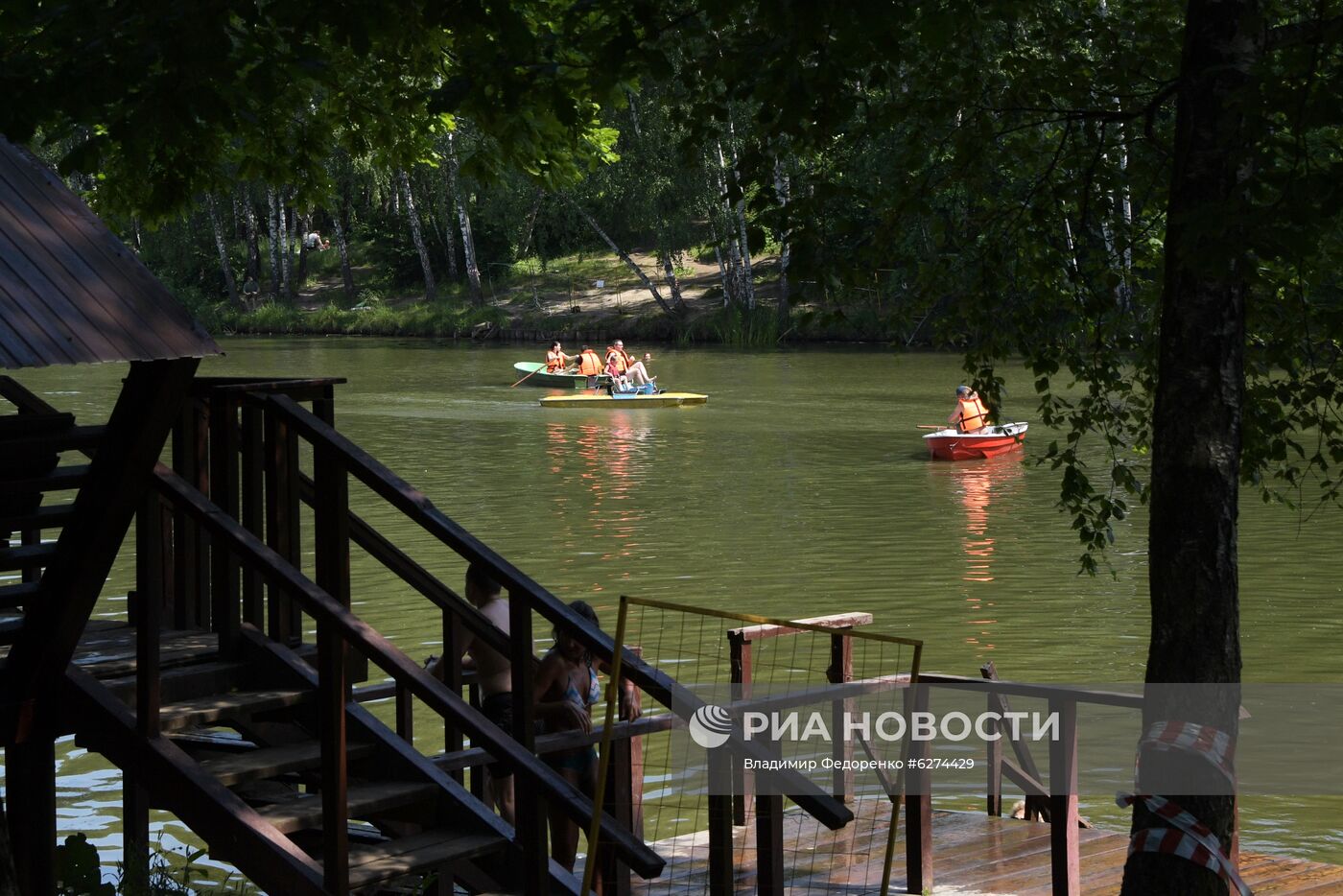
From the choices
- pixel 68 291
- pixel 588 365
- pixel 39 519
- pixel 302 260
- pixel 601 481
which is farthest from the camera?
pixel 302 260

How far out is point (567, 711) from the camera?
735cm

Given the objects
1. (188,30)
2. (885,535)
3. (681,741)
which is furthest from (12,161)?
(885,535)

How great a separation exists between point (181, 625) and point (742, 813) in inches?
104

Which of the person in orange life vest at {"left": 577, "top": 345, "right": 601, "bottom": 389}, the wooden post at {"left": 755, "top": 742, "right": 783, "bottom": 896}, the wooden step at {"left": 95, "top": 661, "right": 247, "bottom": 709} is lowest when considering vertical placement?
the person in orange life vest at {"left": 577, "top": 345, "right": 601, "bottom": 389}

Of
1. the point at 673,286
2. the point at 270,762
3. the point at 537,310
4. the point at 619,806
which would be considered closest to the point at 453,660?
the point at 619,806

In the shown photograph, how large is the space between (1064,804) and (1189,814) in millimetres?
1716

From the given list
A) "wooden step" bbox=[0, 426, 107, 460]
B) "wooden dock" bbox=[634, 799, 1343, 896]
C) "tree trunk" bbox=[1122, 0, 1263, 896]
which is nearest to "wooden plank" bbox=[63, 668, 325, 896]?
"wooden step" bbox=[0, 426, 107, 460]

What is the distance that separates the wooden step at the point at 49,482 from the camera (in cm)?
534

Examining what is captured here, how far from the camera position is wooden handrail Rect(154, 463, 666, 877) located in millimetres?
5277

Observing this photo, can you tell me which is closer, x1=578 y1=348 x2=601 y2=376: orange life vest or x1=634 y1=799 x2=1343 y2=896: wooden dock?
x1=634 y1=799 x2=1343 y2=896: wooden dock

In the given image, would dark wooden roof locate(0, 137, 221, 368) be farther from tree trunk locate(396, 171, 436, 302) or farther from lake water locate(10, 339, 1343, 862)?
tree trunk locate(396, 171, 436, 302)

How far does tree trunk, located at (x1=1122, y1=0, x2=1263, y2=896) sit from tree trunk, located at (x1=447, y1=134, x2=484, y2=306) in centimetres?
4994

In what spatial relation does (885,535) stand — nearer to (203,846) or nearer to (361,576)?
(361,576)

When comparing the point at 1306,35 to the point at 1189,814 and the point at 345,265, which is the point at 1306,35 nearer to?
the point at 1189,814
